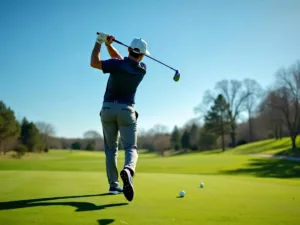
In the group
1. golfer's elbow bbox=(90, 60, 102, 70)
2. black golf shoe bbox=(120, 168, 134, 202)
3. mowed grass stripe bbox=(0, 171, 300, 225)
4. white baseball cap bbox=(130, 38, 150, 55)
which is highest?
white baseball cap bbox=(130, 38, 150, 55)

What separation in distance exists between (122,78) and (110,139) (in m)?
1.10

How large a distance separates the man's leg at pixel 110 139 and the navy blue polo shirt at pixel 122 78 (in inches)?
10.2

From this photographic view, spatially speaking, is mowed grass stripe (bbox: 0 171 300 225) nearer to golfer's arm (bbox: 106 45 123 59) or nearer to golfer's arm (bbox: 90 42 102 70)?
golfer's arm (bbox: 90 42 102 70)

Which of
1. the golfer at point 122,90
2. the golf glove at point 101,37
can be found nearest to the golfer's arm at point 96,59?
the golfer at point 122,90

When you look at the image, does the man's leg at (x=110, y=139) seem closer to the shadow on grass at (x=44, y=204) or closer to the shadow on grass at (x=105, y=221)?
the shadow on grass at (x=44, y=204)

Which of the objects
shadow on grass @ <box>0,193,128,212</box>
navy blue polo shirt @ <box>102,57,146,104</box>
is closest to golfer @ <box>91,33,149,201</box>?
navy blue polo shirt @ <box>102,57,146,104</box>

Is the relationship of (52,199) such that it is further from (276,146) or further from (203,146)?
(203,146)

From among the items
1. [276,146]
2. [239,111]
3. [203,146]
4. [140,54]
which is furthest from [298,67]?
[140,54]

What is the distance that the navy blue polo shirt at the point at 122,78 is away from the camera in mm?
4574

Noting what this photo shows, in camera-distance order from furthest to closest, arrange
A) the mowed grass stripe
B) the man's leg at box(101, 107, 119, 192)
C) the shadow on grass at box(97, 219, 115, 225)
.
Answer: the man's leg at box(101, 107, 119, 192) < the mowed grass stripe < the shadow on grass at box(97, 219, 115, 225)

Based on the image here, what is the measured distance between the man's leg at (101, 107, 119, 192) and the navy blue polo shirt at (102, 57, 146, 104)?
26 cm

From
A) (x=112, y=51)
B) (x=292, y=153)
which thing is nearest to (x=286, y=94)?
(x=292, y=153)

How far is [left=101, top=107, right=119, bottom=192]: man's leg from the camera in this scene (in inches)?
185

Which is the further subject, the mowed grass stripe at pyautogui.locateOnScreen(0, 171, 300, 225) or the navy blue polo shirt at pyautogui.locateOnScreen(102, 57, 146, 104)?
the navy blue polo shirt at pyautogui.locateOnScreen(102, 57, 146, 104)
